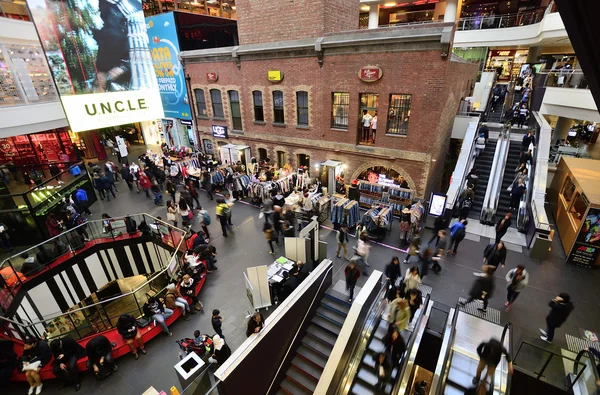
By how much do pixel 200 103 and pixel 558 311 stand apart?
22.3 metres

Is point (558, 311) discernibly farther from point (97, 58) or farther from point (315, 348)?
point (97, 58)

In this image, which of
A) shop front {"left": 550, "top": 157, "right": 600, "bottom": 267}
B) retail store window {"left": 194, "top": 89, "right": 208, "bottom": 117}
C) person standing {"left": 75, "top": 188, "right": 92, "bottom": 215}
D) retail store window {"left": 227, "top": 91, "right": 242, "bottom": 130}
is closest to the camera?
shop front {"left": 550, "top": 157, "right": 600, "bottom": 267}

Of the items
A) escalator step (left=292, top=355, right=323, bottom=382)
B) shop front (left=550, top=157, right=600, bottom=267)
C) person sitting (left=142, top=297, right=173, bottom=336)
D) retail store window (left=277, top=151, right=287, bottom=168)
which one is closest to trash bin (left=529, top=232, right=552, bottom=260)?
shop front (left=550, top=157, right=600, bottom=267)

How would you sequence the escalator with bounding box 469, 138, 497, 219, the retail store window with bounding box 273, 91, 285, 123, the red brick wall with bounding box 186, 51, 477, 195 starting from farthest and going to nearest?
the retail store window with bounding box 273, 91, 285, 123 < the escalator with bounding box 469, 138, 497, 219 < the red brick wall with bounding box 186, 51, 477, 195

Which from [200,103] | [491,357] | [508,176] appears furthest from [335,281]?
[200,103]

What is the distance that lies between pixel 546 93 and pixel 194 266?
75.3ft

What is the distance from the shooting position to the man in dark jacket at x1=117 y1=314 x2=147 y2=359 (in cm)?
766

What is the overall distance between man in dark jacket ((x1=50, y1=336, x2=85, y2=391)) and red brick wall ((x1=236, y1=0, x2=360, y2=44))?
16.1 metres

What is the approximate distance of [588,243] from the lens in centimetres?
995

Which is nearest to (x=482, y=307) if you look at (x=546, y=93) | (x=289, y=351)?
(x=289, y=351)

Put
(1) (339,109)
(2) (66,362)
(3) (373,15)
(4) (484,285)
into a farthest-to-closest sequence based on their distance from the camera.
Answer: (3) (373,15) → (1) (339,109) → (4) (484,285) → (2) (66,362)

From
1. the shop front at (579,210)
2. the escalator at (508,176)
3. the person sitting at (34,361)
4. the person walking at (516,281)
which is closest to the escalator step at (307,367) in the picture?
the person walking at (516,281)

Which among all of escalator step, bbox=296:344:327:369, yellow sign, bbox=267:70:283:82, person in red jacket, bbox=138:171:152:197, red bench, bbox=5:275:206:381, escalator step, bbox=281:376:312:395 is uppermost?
yellow sign, bbox=267:70:283:82

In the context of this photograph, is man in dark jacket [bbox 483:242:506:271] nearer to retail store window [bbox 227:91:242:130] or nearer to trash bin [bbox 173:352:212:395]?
trash bin [bbox 173:352:212:395]
